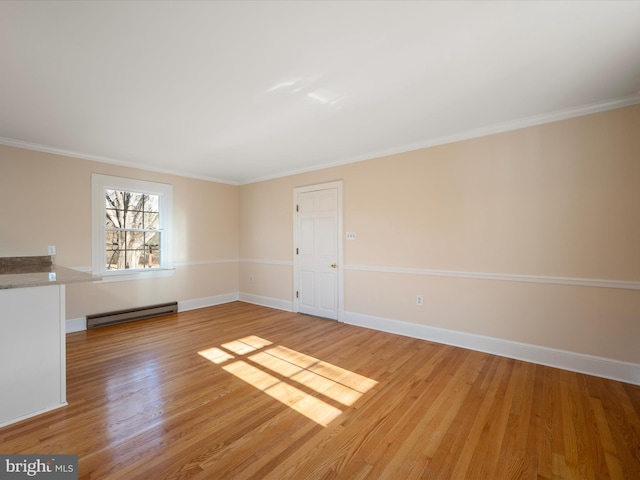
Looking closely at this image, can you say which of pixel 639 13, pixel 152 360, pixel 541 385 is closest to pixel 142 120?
pixel 152 360

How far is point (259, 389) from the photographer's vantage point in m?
2.51

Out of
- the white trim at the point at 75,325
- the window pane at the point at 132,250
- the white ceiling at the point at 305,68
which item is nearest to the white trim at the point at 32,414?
the white trim at the point at 75,325

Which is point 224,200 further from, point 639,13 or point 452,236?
point 639,13

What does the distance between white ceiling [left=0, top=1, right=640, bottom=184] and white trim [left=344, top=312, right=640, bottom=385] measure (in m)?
2.44

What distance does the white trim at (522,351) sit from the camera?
8.55 feet

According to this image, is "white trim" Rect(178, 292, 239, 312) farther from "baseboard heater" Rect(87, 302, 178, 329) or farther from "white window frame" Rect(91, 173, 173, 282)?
"white window frame" Rect(91, 173, 173, 282)

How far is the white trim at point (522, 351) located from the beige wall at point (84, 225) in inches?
139

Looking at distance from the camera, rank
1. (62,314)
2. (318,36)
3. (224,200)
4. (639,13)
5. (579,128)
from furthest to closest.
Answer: (224,200) → (579,128) → (62,314) → (318,36) → (639,13)

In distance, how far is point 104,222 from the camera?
437 centimetres

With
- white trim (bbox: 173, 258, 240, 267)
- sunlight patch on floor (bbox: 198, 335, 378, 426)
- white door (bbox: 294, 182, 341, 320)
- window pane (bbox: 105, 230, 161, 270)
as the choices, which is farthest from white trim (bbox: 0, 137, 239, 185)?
sunlight patch on floor (bbox: 198, 335, 378, 426)

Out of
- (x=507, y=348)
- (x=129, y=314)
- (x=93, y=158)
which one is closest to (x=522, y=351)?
(x=507, y=348)

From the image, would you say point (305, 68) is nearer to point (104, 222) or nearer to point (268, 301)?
point (104, 222)

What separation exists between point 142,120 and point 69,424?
283 centimetres

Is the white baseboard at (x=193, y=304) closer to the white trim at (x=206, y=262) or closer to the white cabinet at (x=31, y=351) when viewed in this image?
the white trim at (x=206, y=262)
